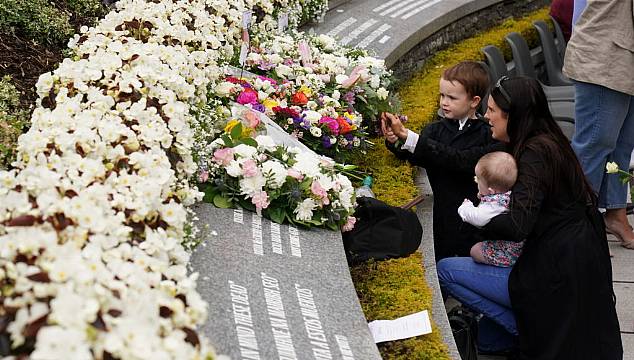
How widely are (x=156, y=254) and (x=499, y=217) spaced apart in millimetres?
1892

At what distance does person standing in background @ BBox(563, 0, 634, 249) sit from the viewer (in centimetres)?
498

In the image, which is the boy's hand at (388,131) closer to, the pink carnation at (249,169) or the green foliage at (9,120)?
the pink carnation at (249,169)

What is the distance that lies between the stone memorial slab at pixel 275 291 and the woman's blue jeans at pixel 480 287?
0.84 m

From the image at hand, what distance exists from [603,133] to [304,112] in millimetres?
1918

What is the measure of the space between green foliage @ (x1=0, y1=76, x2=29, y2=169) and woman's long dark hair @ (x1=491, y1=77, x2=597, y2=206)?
2120 mm

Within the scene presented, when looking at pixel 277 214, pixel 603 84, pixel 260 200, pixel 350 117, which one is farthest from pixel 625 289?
pixel 260 200

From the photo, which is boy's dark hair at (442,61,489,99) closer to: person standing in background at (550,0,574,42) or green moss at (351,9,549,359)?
green moss at (351,9,549,359)

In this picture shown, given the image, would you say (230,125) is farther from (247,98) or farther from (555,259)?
(555,259)

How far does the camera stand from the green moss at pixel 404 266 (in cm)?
324

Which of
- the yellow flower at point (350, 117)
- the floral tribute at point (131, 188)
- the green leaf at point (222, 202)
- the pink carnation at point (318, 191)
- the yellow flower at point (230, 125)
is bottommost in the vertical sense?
the yellow flower at point (350, 117)

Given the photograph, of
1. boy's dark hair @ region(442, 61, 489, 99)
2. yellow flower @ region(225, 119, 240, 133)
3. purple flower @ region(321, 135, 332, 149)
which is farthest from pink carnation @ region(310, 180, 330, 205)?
boy's dark hair @ region(442, 61, 489, 99)

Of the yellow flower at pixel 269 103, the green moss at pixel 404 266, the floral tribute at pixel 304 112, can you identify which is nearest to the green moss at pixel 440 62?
the green moss at pixel 404 266

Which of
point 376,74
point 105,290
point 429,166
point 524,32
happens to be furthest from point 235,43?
point 524,32

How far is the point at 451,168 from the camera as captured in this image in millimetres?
4477
